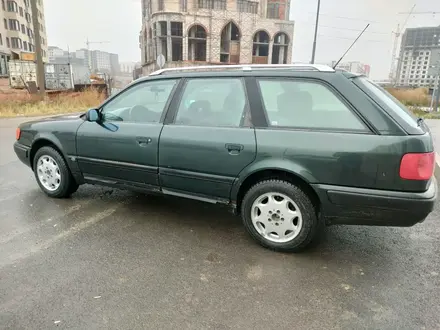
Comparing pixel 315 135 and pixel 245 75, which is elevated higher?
pixel 245 75

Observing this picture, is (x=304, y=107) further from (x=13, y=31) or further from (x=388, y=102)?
(x=13, y=31)

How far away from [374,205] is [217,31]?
5799 centimetres

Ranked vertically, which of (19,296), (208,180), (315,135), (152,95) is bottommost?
(19,296)

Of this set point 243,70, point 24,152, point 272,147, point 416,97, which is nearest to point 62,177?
point 24,152

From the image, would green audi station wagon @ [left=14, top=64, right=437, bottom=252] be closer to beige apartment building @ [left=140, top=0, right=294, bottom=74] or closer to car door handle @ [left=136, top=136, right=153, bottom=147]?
car door handle @ [left=136, top=136, right=153, bottom=147]

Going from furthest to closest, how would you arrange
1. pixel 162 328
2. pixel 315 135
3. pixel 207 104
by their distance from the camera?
pixel 207 104 → pixel 315 135 → pixel 162 328

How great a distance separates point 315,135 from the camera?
116 inches

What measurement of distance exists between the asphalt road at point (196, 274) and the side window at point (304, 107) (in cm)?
122

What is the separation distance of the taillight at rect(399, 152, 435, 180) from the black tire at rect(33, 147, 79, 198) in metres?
3.74

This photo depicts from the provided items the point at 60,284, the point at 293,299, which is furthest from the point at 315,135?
the point at 60,284

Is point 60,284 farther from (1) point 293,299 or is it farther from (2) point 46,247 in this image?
(1) point 293,299

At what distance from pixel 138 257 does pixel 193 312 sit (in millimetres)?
936

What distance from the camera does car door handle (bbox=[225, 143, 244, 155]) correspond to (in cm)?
319

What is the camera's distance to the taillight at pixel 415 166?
2662mm
